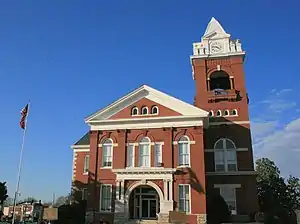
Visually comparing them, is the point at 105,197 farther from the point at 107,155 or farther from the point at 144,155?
the point at 144,155

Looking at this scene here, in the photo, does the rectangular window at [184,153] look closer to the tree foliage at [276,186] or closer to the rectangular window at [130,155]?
the rectangular window at [130,155]

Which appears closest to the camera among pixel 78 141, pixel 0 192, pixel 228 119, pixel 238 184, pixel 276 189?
pixel 238 184

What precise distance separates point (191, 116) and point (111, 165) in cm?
880

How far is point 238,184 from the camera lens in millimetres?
32781

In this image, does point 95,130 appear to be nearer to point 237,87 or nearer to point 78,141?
point 78,141

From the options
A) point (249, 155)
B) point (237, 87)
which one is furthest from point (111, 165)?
point (237, 87)

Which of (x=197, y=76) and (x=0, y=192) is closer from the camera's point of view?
(x=197, y=76)

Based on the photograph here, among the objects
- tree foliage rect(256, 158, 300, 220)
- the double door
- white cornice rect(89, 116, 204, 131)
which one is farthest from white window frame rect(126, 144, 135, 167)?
tree foliage rect(256, 158, 300, 220)

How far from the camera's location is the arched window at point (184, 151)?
99.9 ft

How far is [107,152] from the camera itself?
32.3m

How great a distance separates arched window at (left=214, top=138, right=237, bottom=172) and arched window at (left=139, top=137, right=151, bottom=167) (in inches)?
→ 298

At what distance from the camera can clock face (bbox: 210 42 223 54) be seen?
3853 cm

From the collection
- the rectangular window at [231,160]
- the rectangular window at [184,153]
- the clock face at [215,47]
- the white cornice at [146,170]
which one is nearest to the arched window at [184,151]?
the rectangular window at [184,153]

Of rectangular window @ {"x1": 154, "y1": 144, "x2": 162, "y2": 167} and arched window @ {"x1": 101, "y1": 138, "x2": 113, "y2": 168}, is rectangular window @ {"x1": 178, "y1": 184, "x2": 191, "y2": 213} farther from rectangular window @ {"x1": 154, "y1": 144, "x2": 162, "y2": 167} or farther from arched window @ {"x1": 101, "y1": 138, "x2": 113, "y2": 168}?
arched window @ {"x1": 101, "y1": 138, "x2": 113, "y2": 168}
